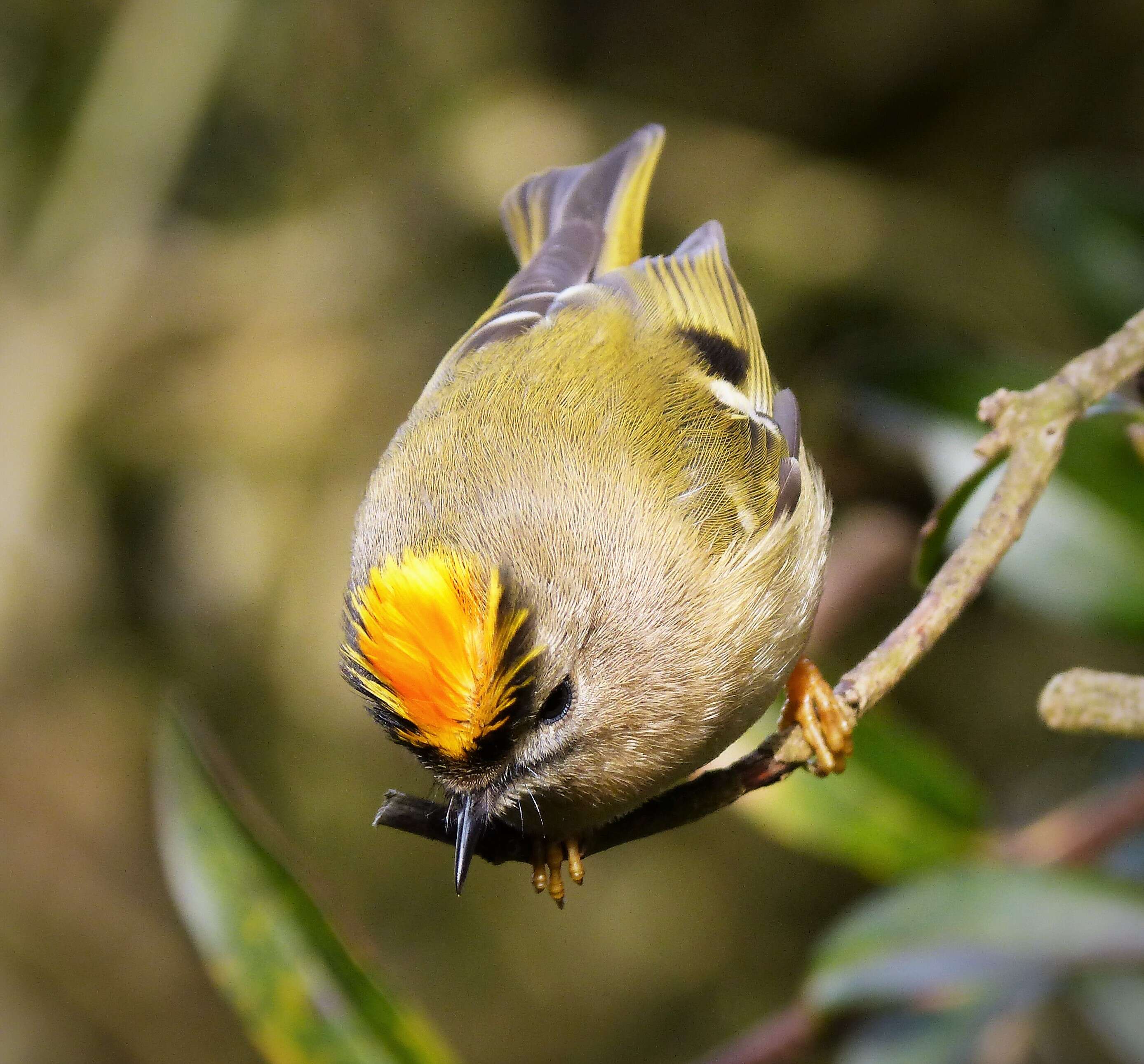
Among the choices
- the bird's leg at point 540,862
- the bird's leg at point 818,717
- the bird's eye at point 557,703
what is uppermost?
the bird's leg at point 818,717

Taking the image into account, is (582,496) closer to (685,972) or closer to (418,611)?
(418,611)

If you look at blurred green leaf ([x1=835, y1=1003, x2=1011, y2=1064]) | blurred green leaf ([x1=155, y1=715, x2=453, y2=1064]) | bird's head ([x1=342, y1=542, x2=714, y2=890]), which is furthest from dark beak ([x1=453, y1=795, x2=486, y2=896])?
blurred green leaf ([x1=835, y1=1003, x2=1011, y2=1064])

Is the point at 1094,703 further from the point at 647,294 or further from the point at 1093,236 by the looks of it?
the point at 1093,236

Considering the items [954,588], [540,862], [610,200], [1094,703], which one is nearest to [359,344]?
[610,200]

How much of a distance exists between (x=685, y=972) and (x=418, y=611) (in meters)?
2.83

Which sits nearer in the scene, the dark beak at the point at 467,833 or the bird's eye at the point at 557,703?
the dark beak at the point at 467,833

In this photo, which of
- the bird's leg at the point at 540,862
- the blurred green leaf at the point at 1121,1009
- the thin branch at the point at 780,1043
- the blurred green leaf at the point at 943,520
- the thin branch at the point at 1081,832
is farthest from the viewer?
the blurred green leaf at the point at 1121,1009

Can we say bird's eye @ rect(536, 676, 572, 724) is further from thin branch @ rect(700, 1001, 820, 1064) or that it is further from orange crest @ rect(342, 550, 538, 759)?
thin branch @ rect(700, 1001, 820, 1064)

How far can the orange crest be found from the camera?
1.38 metres

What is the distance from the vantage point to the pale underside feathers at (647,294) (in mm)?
1890

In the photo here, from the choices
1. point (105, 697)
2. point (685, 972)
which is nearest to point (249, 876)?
point (685, 972)

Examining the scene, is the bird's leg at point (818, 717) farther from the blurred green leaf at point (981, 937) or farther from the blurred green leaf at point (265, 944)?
the blurred green leaf at point (265, 944)

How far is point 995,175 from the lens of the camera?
12.7 feet

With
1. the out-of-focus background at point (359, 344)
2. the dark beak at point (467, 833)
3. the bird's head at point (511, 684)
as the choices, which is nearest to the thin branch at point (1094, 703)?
the bird's head at point (511, 684)
